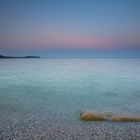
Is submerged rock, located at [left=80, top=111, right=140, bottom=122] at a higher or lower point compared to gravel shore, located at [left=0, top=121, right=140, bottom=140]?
higher

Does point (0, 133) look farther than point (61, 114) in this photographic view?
No

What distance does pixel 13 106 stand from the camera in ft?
37.1

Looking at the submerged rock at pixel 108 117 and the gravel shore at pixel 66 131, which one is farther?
the submerged rock at pixel 108 117

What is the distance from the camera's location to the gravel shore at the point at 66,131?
6570mm

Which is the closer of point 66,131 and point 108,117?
point 66,131

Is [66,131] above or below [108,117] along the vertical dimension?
below

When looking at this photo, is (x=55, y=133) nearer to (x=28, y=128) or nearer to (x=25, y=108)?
(x=28, y=128)

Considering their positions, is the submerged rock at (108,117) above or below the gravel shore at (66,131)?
above

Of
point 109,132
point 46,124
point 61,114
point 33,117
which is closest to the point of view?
point 109,132

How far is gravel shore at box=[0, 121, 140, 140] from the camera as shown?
259 inches

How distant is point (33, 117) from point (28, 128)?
1613 millimetres

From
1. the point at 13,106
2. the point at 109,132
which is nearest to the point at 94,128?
the point at 109,132

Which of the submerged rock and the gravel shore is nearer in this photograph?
the gravel shore

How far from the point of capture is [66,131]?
23.5ft
